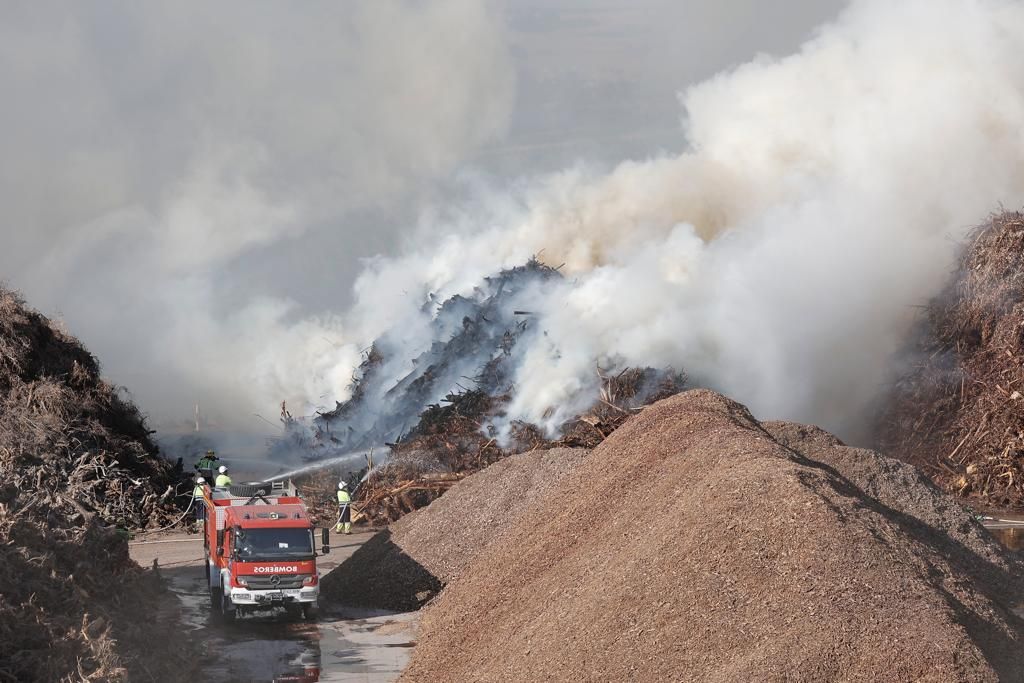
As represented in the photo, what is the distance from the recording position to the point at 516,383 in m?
37.0

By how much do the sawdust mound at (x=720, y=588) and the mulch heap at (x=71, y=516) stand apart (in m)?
4.41

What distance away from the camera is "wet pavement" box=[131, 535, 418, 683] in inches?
758

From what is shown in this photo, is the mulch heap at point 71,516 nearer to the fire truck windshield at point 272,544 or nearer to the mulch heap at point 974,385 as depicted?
the fire truck windshield at point 272,544

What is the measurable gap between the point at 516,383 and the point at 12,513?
20111 mm

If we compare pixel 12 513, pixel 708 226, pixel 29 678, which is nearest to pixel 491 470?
pixel 12 513

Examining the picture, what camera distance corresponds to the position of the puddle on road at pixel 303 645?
1923cm

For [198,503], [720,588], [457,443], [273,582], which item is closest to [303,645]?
[273,582]

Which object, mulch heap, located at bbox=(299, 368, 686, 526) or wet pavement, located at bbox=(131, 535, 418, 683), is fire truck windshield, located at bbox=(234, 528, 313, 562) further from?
mulch heap, located at bbox=(299, 368, 686, 526)

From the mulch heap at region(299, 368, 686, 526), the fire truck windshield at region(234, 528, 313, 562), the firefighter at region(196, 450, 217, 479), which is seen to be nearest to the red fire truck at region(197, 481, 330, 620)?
the fire truck windshield at region(234, 528, 313, 562)

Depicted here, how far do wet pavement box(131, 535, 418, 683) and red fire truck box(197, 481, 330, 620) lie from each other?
17.7 inches

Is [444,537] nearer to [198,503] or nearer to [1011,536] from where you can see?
[198,503]

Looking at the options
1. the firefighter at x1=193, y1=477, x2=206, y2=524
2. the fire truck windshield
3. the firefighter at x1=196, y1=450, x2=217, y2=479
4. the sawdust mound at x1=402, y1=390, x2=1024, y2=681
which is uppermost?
the firefighter at x1=196, y1=450, x2=217, y2=479

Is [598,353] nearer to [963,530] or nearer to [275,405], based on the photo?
[963,530]

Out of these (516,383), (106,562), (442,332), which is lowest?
(106,562)
